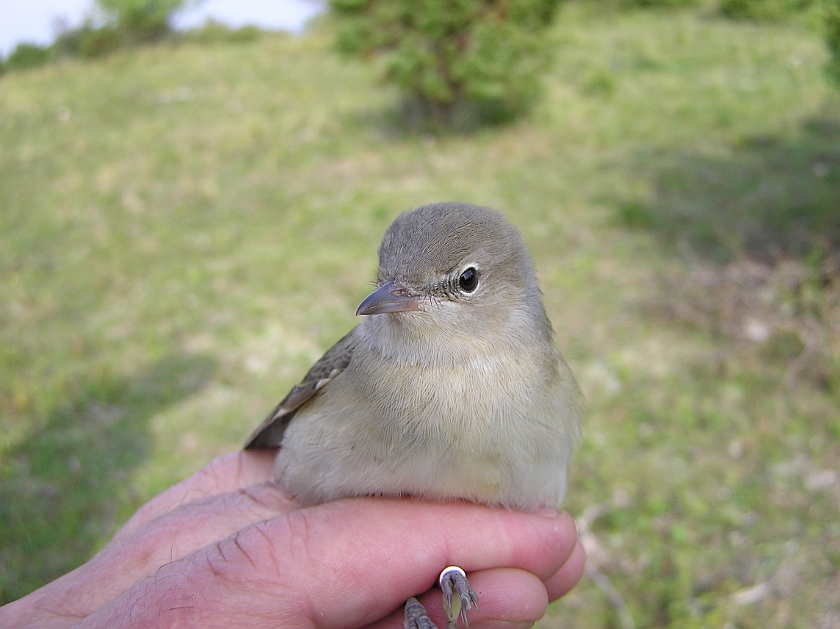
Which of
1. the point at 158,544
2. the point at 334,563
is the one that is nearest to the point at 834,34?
the point at 334,563

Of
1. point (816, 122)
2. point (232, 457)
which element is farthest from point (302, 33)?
point (232, 457)

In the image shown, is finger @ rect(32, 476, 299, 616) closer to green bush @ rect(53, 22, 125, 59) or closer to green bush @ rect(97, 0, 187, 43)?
green bush @ rect(53, 22, 125, 59)

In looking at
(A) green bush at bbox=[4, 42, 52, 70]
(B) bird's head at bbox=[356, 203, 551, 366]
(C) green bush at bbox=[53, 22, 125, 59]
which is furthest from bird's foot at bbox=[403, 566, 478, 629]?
(C) green bush at bbox=[53, 22, 125, 59]

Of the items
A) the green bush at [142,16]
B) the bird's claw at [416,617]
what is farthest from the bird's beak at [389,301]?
the green bush at [142,16]

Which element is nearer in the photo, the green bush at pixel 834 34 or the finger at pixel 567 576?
the finger at pixel 567 576

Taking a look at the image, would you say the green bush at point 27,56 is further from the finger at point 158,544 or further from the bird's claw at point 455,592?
the bird's claw at point 455,592

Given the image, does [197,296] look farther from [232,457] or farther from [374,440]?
[374,440]

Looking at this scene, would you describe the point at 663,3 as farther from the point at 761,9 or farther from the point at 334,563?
the point at 334,563
